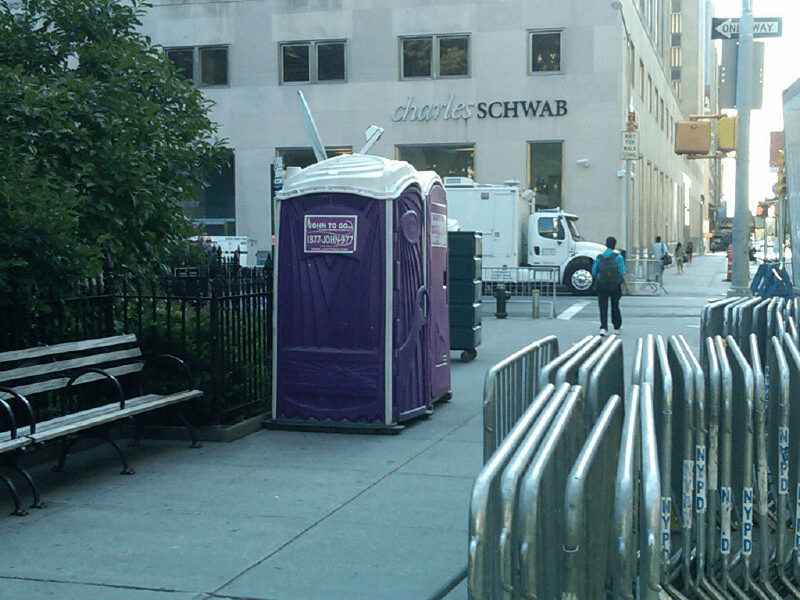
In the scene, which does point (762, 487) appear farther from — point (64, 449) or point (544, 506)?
point (64, 449)

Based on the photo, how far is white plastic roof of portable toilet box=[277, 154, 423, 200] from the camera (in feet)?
29.5

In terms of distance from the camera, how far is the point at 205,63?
130 ft

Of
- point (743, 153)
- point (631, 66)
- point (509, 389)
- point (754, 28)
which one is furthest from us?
point (631, 66)

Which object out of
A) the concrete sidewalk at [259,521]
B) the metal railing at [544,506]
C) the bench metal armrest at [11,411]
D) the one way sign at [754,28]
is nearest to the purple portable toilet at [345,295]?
the concrete sidewalk at [259,521]

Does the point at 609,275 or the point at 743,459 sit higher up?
the point at 609,275

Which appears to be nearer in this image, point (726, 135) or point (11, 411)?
point (11, 411)

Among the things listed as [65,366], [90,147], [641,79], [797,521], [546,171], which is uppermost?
[641,79]

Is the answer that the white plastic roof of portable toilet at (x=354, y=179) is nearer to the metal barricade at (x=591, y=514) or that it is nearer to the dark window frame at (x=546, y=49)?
the metal barricade at (x=591, y=514)

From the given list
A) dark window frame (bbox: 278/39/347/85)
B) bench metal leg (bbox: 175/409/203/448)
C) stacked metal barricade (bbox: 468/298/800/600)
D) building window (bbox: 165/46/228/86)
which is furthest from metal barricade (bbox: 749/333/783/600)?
building window (bbox: 165/46/228/86)

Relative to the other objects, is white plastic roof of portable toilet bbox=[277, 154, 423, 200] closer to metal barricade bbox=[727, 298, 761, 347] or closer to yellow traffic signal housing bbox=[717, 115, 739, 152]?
metal barricade bbox=[727, 298, 761, 347]

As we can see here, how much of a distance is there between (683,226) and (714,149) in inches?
2479

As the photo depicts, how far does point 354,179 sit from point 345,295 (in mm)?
974

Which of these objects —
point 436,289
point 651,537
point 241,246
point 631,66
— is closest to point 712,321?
point 436,289

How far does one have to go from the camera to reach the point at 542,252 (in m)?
31.8
